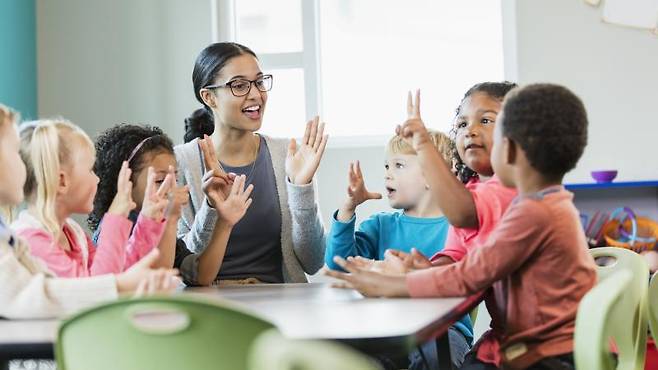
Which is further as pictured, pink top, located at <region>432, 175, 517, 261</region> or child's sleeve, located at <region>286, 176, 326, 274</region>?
child's sleeve, located at <region>286, 176, 326, 274</region>

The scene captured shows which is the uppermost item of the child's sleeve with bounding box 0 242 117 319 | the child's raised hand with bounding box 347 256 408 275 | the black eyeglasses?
the black eyeglasses

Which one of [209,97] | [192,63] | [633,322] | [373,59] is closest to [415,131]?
[633,322]

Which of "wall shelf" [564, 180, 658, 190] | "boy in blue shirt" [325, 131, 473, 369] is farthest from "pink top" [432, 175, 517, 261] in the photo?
"wall shelf" [564, 180, 658, 190]

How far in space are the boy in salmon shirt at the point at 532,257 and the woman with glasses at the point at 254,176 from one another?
85cm

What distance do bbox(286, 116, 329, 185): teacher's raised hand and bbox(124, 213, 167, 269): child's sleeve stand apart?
531 mm

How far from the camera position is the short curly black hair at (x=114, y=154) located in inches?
106

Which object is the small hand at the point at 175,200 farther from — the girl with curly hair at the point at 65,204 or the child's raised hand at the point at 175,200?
the girl with curly hair at the point at 65,204

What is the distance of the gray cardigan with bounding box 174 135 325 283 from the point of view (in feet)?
8.63

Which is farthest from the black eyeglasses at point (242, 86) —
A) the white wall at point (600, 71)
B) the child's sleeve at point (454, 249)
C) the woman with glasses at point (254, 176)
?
the white wall at point (600, 71)

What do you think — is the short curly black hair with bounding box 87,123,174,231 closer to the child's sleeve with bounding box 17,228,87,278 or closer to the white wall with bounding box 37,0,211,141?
the child's sleeve with bounding box 17,228,87,278

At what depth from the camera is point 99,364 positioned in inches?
49.4

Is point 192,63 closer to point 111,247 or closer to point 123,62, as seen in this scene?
point 123,62

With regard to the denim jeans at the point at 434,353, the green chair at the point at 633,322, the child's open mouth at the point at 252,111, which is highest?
the child's open mouth at the point at 252,111

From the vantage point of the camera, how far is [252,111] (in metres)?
2.76
